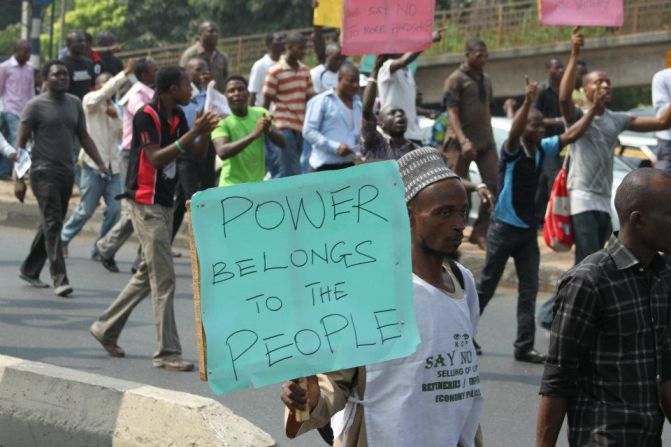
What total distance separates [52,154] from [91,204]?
6.59 feet

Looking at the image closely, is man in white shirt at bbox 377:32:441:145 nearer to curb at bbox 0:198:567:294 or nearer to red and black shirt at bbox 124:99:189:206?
curb at bbox 0:198:567:294

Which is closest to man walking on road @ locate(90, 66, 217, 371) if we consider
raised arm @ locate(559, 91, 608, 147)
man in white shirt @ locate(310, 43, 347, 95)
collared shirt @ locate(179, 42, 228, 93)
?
raised arm @ locate(559, 91, 608, 147)

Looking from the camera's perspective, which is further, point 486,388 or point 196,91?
point 196,91

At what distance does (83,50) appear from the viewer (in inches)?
643

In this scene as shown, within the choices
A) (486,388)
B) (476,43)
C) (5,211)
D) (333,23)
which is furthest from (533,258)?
(5,211)

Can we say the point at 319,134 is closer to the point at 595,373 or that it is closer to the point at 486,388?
the point at 486,388

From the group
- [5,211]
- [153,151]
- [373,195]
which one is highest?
[373,195]

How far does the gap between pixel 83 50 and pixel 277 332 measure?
13.3 meters

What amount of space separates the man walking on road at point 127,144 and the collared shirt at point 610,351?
811 centimetres

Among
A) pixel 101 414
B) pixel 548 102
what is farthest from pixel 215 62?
pixel 101 414

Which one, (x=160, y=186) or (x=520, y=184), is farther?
(x=520, y=184)

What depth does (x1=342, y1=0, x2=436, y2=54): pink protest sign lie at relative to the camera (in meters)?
8.93

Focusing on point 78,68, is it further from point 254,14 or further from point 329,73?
point 254,14

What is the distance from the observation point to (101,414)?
5.99 meters
